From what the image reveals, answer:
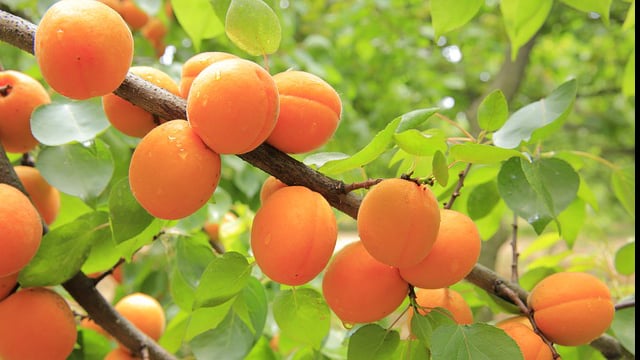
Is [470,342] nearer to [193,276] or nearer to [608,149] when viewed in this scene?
[193,276]

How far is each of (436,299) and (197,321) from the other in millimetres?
250

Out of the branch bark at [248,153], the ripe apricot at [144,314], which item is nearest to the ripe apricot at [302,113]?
the branch bark at [248,153]

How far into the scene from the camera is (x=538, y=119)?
1.89 feet

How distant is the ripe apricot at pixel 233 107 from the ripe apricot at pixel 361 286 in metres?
0.14

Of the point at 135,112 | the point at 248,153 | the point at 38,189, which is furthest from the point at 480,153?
the point at 38,189

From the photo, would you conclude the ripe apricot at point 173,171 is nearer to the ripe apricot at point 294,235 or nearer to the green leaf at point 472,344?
the ripe apricot at point 294,235

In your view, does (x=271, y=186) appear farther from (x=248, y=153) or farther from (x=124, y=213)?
(x=124, y=213)

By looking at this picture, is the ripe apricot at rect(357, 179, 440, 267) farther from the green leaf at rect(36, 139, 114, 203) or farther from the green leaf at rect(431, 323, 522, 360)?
the green leaf at rect(36, 139, 114, 203)

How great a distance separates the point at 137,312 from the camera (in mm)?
884

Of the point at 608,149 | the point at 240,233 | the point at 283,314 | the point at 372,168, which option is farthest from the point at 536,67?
the point at 283,314

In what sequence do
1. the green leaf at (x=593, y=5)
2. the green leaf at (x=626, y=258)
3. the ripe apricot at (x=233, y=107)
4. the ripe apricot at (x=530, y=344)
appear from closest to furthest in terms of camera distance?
the ripe apricot at (x=233, y=107), the ripe apricot at (x=530, y=344), the green leaf at (x=593, y=5), the green leaf at (x=626, y=258)

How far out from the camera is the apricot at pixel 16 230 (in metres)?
0.53

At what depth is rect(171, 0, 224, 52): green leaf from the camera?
2.45 feet

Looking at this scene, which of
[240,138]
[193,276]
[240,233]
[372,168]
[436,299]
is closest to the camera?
[240,138]
